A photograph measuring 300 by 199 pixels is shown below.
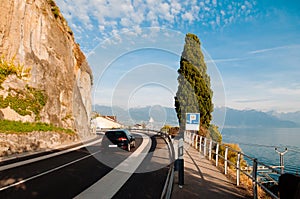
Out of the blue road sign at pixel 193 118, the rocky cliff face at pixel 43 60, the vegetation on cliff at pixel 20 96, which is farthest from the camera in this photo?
the rocky cliff face at pixel 43 60

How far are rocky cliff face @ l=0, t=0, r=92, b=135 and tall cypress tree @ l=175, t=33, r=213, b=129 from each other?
14305 mm

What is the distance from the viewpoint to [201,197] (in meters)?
6.73

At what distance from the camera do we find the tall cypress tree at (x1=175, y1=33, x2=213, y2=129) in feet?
91.1

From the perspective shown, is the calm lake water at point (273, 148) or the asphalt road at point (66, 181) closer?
the asphalt road at point (66, 181)

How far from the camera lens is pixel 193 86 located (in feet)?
95.2

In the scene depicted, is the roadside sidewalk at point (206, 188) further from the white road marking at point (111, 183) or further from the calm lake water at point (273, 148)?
the white road marking at point (111, 183)

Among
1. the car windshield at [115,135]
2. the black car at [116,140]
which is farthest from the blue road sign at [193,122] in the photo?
the car windshield at [115,135]

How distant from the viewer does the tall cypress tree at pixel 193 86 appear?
91.1 ft

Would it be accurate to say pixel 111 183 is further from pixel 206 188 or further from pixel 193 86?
pixel 193 86

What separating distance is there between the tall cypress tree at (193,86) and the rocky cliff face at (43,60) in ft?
46.9

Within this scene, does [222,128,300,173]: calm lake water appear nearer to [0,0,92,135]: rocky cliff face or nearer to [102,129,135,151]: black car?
[102,129,135,151]: black car

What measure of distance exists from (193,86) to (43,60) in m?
16.9

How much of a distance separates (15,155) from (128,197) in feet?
38.3

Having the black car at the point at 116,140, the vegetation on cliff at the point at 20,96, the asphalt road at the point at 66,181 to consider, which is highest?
the vegetation on cliff at the point at 20,96
